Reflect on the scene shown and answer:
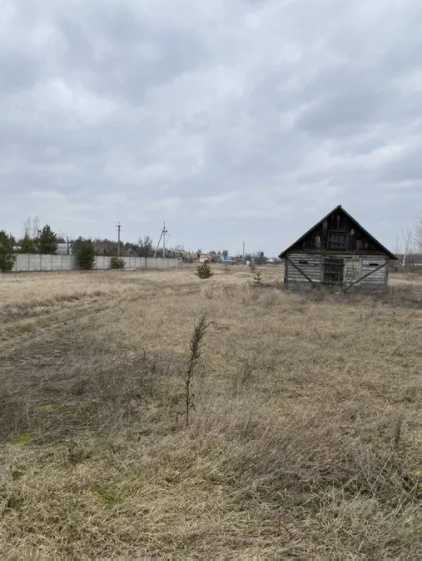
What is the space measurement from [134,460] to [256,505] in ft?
3.85

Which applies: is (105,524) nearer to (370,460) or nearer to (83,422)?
(83,422)

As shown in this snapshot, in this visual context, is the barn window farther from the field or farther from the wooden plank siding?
the field

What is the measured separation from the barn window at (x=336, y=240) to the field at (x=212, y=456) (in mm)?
15664

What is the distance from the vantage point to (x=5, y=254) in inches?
1430

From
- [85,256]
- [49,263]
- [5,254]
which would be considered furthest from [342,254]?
[49,263]

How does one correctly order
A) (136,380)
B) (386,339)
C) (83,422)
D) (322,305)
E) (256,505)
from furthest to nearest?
(322,305), (386,339), (136,380), (83,422), (256,505)

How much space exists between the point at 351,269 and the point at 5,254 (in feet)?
108

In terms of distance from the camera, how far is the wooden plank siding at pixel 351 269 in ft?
74.0

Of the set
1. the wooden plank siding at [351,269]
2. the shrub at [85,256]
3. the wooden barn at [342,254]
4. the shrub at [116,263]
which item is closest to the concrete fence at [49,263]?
the shrub at [85,256]

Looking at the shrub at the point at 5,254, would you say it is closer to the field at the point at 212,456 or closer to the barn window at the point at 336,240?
the barn window at the point at 336,240

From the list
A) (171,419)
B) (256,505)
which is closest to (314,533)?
(256,505)

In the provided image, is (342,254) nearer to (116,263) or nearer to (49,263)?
(49,263)

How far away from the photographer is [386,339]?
9.61 meters

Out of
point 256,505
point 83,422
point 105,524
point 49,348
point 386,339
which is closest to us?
→ point 105,524
